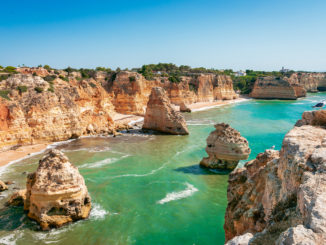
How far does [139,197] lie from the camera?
49.2 ft

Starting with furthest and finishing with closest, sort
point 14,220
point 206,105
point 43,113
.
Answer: point 206,105
point 43,113
point 14,220

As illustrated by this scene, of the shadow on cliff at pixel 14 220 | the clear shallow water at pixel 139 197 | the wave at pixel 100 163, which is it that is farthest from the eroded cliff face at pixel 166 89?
the shadow on cliff at pixel 14 220

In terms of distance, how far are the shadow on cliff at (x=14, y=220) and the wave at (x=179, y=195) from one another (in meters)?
6.51

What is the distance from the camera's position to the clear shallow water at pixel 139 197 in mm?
11203

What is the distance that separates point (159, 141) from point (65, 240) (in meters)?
18.6

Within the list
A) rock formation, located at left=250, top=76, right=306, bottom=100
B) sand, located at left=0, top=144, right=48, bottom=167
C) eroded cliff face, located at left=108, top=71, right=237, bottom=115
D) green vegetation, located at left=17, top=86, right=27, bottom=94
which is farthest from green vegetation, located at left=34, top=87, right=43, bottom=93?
rock formation, located at left=250, top=76, right=306, bottom=100

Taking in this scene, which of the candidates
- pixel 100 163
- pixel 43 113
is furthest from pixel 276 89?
pixel 100 163

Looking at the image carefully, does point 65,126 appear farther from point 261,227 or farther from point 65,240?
point 261,227

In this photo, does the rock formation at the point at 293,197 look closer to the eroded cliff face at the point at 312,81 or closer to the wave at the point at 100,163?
the wave at the point at 100,163

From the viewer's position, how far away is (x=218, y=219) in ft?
41.2

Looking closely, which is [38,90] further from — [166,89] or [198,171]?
[166,89]

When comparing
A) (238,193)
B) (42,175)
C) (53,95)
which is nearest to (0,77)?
(53,95)

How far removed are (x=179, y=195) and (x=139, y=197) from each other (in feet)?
7.79

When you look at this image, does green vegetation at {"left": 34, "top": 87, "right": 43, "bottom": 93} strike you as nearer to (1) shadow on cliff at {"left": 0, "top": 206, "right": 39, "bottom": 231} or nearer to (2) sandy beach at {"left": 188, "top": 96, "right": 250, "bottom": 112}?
(1) shadow on cliff at {"left": 0, "top": 206, "right": 39, "bottom": 231}
